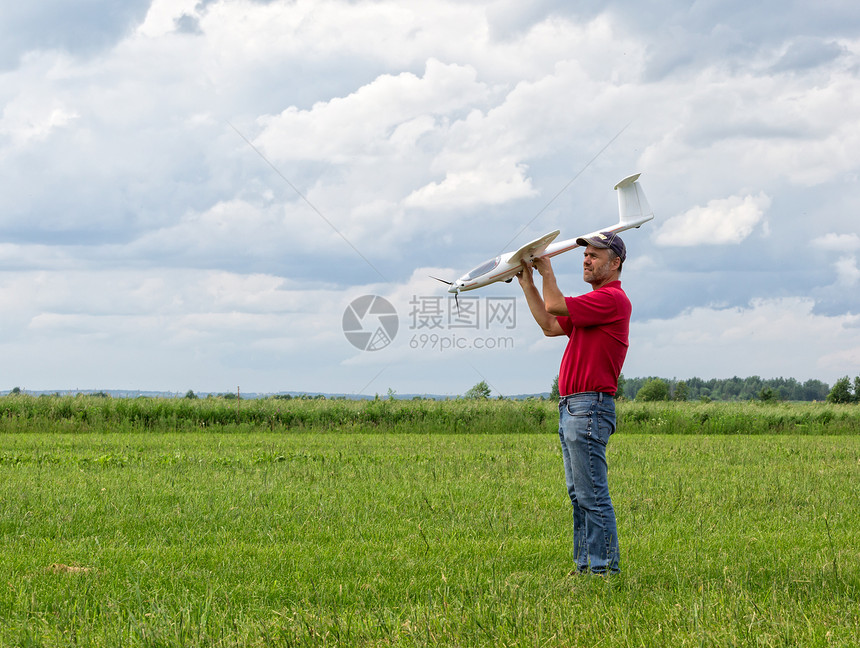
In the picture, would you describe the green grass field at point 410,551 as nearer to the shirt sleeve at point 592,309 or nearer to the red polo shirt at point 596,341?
the red polo shirt at point 596,341

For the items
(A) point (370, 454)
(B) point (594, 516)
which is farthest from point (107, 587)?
(A) point (370, 454)

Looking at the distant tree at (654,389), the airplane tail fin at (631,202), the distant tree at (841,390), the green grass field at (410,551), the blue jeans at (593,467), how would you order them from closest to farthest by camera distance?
Answer: the green grass field at (410,551)
the blue jeans at (593,467)
the airplane tail fin at (631,202)
the distant tree at (841,390)
the distant tree at (654,389)

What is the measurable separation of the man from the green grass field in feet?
1.31

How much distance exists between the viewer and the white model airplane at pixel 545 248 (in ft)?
22.3

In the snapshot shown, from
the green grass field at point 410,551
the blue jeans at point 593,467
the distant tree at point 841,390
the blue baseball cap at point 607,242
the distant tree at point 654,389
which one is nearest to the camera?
the green grass field at point 410,551

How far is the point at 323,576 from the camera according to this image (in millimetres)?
6332

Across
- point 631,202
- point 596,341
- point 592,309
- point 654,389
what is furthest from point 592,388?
point 654,389

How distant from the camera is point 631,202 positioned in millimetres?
8289

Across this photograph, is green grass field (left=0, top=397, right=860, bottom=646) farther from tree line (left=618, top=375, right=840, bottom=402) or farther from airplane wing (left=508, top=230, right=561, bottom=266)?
tree line (left=618, top=375, right=840, bottom=402)

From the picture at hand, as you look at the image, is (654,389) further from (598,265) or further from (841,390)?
(598,265)

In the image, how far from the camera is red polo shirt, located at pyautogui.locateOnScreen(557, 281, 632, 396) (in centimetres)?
619

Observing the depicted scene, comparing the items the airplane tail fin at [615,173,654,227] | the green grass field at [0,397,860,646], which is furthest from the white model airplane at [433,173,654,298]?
the green grass field at [0,397,860,646]

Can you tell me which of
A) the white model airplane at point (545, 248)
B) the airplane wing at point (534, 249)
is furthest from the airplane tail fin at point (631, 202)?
the airplane wing at point (534, 249)

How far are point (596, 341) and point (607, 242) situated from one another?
854 millimetres
